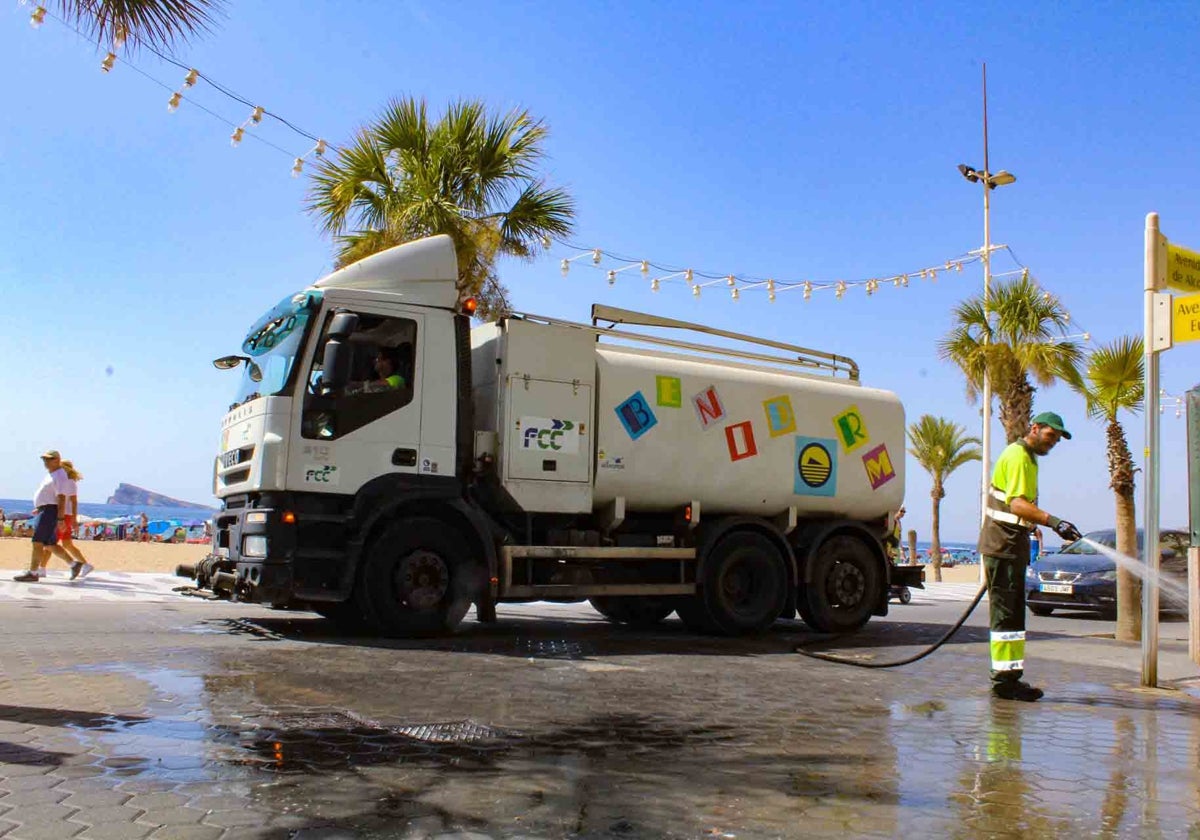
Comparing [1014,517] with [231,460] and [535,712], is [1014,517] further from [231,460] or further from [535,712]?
[231,460]

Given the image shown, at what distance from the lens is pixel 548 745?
520cm

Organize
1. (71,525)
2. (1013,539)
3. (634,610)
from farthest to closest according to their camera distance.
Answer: (71,525)
(634,610)
(1013,539)

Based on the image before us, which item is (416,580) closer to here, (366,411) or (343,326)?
(366,411)

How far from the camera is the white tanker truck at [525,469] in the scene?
9.09 metres

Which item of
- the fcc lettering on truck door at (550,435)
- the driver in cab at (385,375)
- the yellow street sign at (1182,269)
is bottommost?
the fcc lettering on truck door at (550,435)

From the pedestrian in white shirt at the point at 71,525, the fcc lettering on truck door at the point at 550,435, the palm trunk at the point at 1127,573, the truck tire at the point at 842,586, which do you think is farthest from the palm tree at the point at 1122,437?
the pedestrian in white shirt at the point at 71,525

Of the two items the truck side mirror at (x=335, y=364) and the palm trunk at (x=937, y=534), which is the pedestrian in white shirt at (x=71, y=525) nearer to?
the truck side mirror at (x=335, y=364)

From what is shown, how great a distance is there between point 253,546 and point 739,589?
5232 mm

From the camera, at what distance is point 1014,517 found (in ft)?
24.7

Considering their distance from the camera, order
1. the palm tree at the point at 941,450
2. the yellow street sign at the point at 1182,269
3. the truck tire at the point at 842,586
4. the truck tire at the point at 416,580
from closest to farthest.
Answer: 1. the yellow street sign at the point at 1182,269
2. the truck tire at the point at 416,580
3. the truck tire at the point at 842,586
4. the palm tree at the point at 941,450

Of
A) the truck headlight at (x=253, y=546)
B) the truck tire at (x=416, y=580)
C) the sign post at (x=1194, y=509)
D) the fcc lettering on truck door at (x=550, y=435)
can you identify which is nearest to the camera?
the truck headlight at (x=253, y=546)

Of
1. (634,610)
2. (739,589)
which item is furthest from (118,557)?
(739,589)

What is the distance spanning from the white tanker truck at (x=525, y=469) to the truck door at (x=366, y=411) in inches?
0.8

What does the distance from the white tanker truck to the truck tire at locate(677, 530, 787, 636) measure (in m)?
0.03
